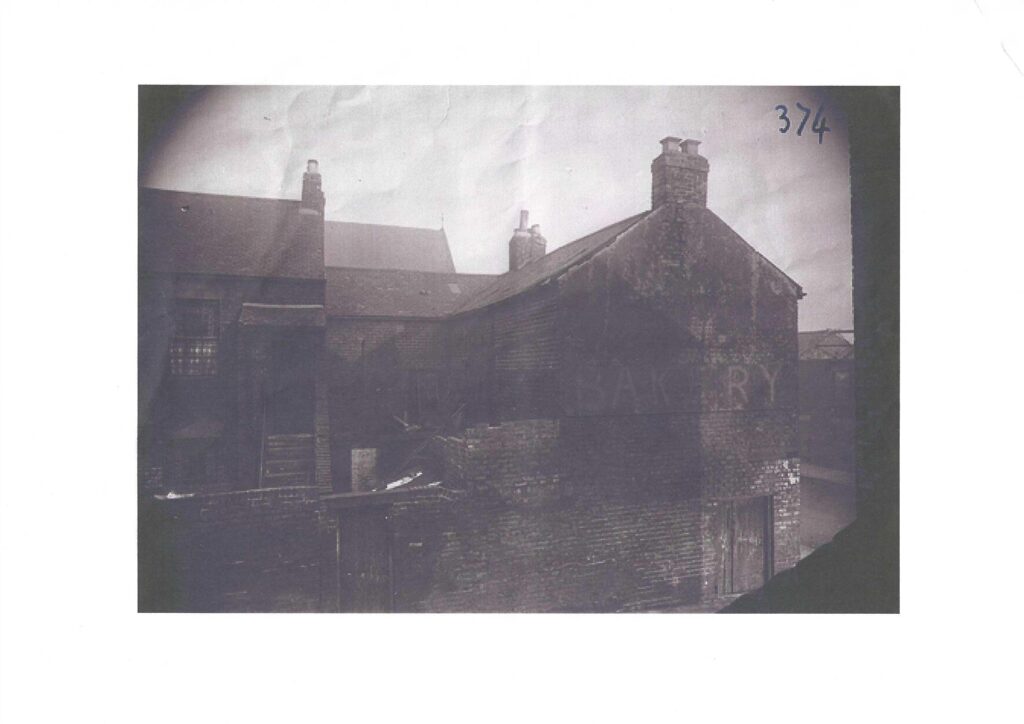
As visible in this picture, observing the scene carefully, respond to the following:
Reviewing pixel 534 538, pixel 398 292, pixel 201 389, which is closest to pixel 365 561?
pixel 534 538

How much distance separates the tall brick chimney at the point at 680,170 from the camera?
2352 mm

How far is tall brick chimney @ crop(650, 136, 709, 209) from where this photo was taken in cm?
235

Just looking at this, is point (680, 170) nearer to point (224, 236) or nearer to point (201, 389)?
point (224, 236)

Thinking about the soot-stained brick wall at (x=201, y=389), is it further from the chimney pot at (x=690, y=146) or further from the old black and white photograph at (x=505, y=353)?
the chimney pot at (x=690, y=146)

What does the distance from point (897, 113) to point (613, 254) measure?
5.58 feet

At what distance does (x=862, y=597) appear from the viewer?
7.71ft

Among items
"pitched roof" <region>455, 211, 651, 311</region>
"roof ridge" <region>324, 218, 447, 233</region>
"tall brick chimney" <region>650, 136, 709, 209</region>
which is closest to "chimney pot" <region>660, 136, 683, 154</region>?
"tall brick chimney" <region>650, 136, 709, 209</region>

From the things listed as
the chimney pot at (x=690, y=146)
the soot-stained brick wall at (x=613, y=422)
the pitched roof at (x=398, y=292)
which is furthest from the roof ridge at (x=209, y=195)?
the chimney pot at (x=690, y=146)

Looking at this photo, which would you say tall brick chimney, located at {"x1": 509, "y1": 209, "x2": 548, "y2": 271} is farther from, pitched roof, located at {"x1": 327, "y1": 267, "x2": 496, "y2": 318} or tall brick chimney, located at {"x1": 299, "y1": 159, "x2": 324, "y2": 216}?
tall brick chimney, located at {"x1": 299, "y1": 159, "x2": 324, "y2": 216}

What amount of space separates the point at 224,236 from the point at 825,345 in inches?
164

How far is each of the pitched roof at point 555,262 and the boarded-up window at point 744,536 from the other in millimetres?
2190

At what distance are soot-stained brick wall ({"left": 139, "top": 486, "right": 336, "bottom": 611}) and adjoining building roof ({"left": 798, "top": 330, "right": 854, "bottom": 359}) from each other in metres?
3.56

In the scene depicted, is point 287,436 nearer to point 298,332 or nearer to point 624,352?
point 298,332
